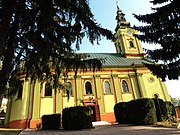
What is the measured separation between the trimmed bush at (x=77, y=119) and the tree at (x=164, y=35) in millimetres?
7106

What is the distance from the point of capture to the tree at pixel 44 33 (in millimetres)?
5605

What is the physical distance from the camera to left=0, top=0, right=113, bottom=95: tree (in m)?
5.61

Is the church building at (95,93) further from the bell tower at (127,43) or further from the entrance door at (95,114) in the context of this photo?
the bell tower at (127,43)

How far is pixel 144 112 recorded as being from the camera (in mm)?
14188

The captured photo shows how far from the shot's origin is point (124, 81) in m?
27.0

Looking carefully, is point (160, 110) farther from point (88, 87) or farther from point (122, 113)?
point (88, 87)

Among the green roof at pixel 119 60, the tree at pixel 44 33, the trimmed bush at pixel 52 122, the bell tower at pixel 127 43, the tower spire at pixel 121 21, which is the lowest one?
the trimmed bush at pixel 52 122

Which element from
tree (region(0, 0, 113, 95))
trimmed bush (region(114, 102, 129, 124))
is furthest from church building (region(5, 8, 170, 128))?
tree (region(0, 0, 113, 95))

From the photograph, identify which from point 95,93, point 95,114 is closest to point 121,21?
point 95,93

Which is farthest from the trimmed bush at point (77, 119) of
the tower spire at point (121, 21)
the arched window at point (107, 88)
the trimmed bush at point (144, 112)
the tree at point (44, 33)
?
the tower spire at point (121, 21)

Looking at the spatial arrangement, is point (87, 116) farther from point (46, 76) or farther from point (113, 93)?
point (113, 93)

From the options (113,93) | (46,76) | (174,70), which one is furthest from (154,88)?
(46,76)

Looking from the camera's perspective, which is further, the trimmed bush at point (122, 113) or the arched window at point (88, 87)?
the arched window at point (88, 87)

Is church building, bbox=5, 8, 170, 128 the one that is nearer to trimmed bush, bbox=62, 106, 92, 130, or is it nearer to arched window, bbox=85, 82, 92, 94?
arched window, bbox=85, 82, 92, 94
